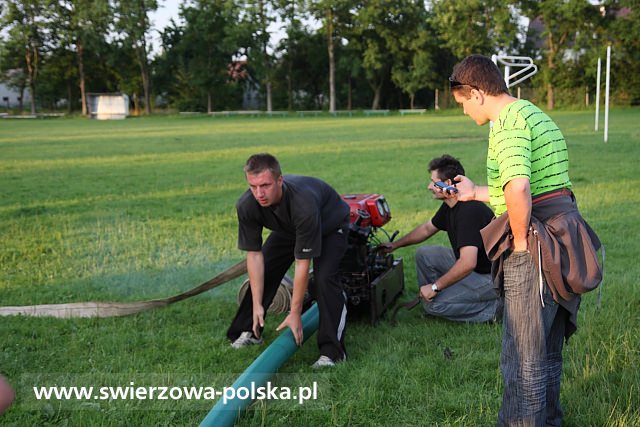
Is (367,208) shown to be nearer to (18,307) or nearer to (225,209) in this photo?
(18,307)

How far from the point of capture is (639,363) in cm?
406

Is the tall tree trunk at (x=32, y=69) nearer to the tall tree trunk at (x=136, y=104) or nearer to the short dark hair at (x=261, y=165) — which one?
the tall tree trunk at (x=136, y=104)

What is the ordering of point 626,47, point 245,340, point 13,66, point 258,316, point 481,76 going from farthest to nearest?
point 13,66 → point 626,47 → point 245,340 → point 258,316 → point 481,76

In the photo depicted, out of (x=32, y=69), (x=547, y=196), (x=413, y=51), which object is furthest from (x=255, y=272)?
(x=32, y=69)

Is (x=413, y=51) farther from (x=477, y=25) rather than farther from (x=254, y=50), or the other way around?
(x=254, y=50)

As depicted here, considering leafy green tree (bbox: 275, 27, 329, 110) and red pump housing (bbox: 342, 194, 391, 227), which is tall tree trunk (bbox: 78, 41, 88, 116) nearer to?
leafy green tree (bbox: 275, 27, 329, 110)

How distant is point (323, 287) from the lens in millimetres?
4430

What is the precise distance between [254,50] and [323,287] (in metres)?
63.1

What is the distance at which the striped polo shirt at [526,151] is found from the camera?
2562 millimetres

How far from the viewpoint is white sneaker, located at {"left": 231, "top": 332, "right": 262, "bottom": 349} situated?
4.66 m

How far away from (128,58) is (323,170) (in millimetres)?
60744

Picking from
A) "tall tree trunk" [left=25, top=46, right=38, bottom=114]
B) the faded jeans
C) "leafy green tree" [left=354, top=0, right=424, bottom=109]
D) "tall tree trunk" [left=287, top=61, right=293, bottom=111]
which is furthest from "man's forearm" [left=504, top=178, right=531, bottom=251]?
"tall tree trunk" [left=25, top=46, right=38, bottom=114]

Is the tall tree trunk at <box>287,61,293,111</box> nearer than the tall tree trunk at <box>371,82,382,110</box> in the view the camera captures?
No

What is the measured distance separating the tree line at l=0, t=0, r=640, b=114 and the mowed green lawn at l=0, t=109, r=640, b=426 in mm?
47860
